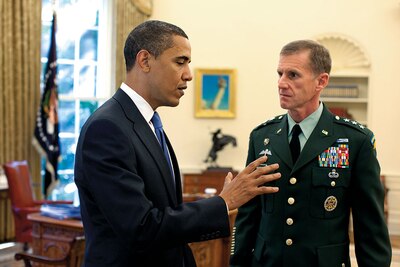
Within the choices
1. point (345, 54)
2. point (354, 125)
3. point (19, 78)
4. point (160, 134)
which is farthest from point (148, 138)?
point (345, 54)

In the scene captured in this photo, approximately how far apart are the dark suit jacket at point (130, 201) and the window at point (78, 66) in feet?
20.6

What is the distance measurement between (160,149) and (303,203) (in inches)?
27.3

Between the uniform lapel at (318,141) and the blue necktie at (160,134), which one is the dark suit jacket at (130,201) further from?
the uniform lapel at (318,141)

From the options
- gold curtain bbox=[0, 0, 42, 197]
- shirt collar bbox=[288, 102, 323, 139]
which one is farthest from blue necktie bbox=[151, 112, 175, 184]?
gold curtain bbox=[0, 0, 42, 197]

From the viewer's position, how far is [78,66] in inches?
320

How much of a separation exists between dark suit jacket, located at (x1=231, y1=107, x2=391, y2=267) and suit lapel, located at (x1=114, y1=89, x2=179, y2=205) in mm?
579

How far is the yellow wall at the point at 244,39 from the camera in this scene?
853 centimetres

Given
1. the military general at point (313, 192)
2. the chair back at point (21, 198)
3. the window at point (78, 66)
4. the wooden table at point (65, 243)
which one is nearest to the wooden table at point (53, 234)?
the wooden table at point (65, 243)

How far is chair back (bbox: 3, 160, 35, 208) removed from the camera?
241 inches

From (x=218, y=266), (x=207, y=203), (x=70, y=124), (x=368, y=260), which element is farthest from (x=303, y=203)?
(x=70, y=124)

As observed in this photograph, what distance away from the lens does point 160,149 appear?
1880 mm

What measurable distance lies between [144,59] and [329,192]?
0.91m

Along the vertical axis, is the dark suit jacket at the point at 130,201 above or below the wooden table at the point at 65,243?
above

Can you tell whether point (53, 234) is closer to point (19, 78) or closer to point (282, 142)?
point (282, 142)
